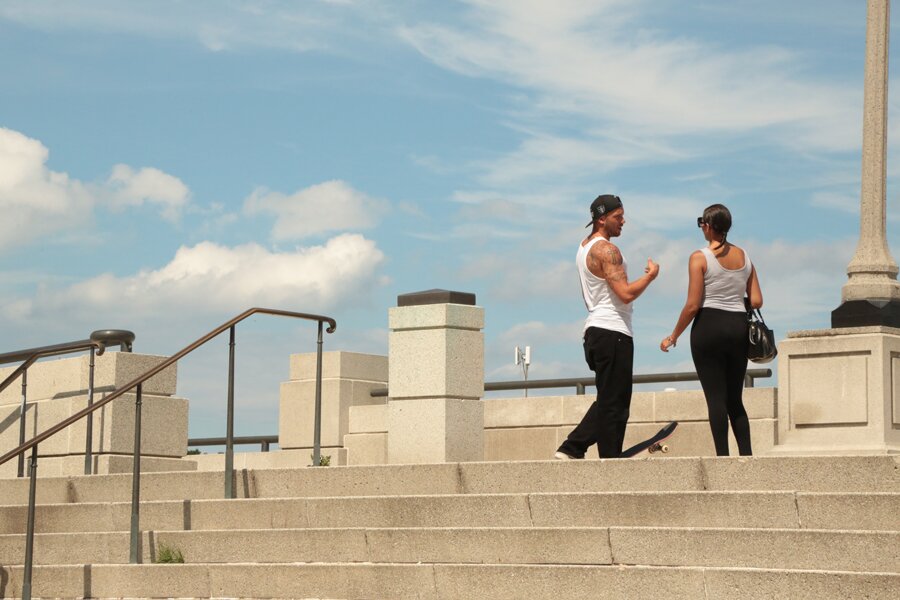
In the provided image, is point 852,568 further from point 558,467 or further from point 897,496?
point 558,467

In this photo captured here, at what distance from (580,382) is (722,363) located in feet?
22.5

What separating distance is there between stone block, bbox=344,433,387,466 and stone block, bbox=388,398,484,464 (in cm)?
625

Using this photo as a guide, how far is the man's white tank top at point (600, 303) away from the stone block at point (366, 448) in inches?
335

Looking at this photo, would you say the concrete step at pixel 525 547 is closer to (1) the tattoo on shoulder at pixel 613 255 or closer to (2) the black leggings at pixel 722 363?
(2) the black leggings at pixel 722 363

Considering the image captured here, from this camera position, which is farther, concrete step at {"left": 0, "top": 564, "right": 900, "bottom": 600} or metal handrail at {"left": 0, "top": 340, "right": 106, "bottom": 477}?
metal handrail at {"left": 0, "top": 340, "right": 106, "bottom": 477}

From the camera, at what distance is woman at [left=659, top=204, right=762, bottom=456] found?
948cm

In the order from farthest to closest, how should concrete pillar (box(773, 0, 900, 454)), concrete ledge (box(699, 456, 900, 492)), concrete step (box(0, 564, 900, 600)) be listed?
1. concrete pillar (box(773, 0, 900, 454))
2. concrete ledge (box(699, 456, 900, 492))
3. concrete step (box(0, 564, 900, 600))

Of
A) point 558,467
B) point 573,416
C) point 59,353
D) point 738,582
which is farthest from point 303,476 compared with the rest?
point 573,416

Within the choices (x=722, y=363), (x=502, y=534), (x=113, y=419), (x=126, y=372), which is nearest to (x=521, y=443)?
(x=126, y=372)

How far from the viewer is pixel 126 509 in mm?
11352

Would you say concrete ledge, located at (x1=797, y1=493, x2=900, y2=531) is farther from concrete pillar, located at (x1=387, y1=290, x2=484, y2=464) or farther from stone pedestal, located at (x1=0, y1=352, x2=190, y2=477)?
stone pedestal, located at (x1=0, y1=352, x2=190, y2=477)

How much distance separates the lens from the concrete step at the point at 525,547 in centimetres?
802

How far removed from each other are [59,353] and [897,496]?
760 cm

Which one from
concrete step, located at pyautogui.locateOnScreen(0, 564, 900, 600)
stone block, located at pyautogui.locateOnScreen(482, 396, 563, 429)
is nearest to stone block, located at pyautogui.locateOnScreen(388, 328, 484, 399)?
concrete step, located at pyautogui.locateOnScreen(0, 564, 900, 600)
